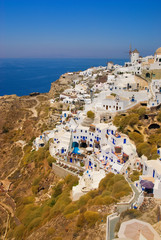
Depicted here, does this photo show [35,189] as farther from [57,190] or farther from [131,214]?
[131,214]

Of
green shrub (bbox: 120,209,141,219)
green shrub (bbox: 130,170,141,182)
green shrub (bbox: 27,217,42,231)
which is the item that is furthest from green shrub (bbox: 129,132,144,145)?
green shrub (bbox: 27,217,42,231)

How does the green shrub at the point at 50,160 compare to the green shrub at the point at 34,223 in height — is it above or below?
above

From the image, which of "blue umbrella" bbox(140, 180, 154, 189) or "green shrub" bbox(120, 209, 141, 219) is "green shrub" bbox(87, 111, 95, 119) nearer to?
"blue umbrella" bbox(140, 180, 154, 189)

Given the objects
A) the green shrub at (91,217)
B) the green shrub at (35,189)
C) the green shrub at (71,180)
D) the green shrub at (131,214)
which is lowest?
the green shrub at (35,189)

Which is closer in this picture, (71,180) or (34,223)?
(34,223)

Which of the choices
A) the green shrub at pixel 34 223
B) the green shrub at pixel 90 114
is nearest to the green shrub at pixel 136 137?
the green shrub at pixel 90 114

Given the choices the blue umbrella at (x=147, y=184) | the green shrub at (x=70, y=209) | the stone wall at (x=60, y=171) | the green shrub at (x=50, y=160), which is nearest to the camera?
the blue umbrella at (x=147, y=184)

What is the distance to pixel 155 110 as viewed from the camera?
32000 mm

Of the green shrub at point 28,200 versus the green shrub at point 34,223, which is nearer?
the green shrub at point 34,223

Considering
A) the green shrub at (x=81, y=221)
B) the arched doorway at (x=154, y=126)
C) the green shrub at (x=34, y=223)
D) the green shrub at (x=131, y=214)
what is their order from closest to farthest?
1. the green shrub at (x=131, y=214)
2. the green shrub at (x=81, y=221)
3. the green shrub at (x=34, y=223)
4. the arched doorway at (x=154, y=126)

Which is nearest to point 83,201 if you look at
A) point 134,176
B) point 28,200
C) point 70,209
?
point 70,209

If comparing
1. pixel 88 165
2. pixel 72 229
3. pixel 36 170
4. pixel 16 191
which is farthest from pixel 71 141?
pixel 72 229

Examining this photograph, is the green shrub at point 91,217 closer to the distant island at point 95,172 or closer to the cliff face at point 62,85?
the distant island at point 95,172

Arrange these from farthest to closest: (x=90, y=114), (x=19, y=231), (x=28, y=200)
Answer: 1. (x=90, y=114)
2. (x=28, y=200)
3. (x=19, y=231)
